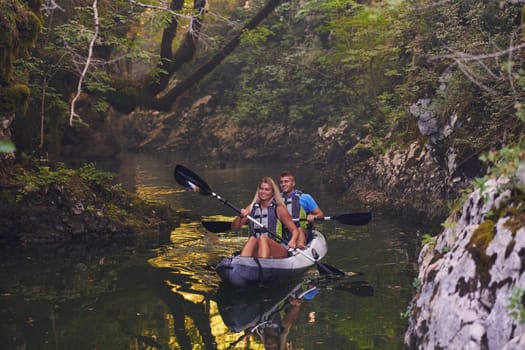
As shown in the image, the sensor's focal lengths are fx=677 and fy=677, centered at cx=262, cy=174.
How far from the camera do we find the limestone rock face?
459 centimetres

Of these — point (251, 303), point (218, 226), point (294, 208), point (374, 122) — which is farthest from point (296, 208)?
point (374, 122)

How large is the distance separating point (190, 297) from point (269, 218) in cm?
179

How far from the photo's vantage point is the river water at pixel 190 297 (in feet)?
24.3

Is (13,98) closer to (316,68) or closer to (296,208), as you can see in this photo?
(296,208)

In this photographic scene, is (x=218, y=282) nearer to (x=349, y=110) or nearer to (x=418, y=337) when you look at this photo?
(x=418, y=337)

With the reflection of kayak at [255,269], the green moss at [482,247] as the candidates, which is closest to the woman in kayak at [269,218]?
the reflection of kayak at [255,269]

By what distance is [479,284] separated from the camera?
16.1ft

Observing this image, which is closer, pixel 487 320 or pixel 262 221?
pixel 487 320

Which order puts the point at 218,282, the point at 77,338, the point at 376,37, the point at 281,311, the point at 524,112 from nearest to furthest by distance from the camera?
the point at 524,112, the point at 77,338, the point at 281,311, the point at 218,282, the point at 376,37

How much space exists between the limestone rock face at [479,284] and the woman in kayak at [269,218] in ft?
13.1

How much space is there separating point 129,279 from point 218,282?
1404 millimetres

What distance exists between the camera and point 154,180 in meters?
22.3

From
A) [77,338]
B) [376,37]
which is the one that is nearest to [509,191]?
[77,338]

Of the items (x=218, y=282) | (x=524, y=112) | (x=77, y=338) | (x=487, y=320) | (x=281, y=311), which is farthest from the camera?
(x=218, y=282)
